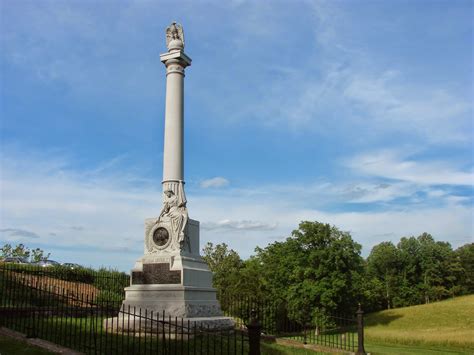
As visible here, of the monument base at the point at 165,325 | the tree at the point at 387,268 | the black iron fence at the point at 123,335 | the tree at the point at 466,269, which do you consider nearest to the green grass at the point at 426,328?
the monument base at the point at 165,325

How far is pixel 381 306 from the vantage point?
246 ft

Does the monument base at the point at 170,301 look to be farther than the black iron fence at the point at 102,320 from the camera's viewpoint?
Yes

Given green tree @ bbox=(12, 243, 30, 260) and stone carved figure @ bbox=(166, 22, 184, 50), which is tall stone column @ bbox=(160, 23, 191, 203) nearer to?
stone carved figure @ bbox=(166, 22, 184, 50)

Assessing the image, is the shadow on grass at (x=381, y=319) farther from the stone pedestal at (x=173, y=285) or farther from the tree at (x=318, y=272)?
the stone pedestal at (x=173, y=285)

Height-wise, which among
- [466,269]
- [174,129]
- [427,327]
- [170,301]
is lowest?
[427,327]

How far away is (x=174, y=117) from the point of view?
17688mm

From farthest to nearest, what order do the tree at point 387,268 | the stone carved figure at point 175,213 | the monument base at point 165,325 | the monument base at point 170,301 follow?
the tree at point 387,268, the stone carved figure at point 175,213, the monument base at point 170,301, the monument base at point 165,325

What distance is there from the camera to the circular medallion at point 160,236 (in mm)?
16531

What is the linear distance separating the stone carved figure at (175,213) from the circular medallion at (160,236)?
26 centimetres

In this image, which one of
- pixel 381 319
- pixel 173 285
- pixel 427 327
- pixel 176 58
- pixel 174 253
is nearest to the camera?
pixel 173 285

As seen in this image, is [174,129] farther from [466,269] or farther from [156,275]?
[466,269]

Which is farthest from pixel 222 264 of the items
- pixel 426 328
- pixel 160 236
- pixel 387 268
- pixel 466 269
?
pixel 466 269

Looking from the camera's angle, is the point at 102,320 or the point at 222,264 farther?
the point at 222,264

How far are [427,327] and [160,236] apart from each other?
3455cm
